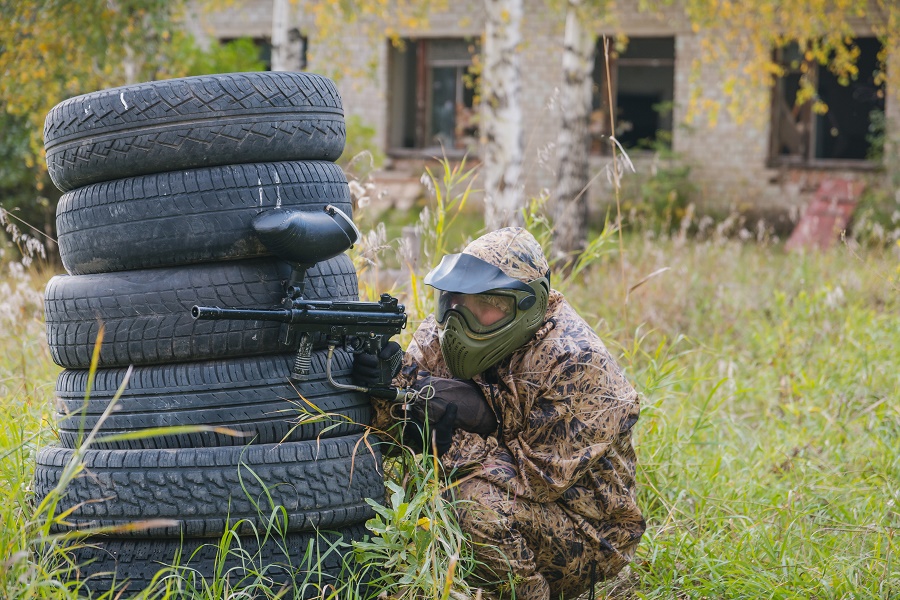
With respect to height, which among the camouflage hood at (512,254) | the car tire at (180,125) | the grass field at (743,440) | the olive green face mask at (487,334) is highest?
the car tire at (180,125)

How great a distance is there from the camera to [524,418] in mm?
3428

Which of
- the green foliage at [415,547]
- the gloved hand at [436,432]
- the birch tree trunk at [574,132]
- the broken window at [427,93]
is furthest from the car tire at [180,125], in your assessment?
the broken window at [427,93]

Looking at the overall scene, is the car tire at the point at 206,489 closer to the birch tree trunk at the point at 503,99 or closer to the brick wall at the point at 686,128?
the birch tree trunk at the point at 503,99

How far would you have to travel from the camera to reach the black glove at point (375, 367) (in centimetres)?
333

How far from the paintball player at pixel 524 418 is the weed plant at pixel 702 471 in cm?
16

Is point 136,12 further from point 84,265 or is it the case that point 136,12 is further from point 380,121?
point 380,121

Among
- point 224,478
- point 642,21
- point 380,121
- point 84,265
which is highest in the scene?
point 642,21

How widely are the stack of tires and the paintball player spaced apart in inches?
15.8

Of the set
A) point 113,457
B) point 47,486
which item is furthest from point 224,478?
point 47,486

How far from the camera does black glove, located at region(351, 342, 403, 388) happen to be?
3.33 m

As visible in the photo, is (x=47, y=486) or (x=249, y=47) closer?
(x=47, y=486)

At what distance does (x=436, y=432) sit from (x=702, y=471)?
1826mm

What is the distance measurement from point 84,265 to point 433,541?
147 centimetres

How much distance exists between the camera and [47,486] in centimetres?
315
